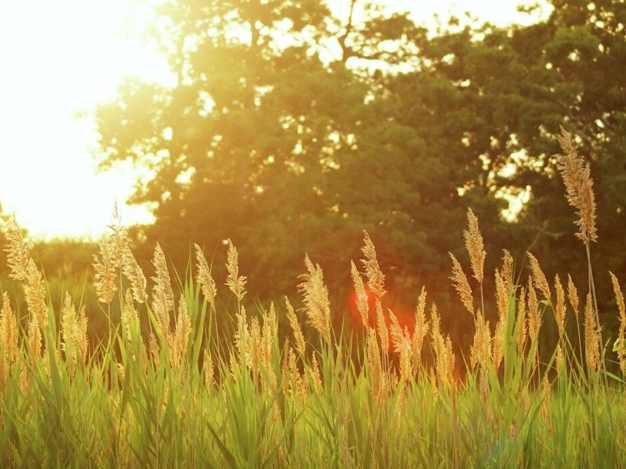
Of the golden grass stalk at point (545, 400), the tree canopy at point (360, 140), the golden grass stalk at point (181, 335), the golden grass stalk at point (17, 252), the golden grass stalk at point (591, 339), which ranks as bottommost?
the golden grass stalk at point (545, 400)

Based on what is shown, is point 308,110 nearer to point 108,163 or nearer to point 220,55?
point 220,55

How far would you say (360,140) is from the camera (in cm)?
2089

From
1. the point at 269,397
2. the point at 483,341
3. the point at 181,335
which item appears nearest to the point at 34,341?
the point at 181,335

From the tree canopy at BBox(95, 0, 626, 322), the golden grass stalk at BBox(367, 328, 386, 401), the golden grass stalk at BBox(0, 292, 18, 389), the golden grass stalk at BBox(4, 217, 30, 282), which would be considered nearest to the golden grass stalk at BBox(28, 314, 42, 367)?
the golden grass stalk at BBox(0, 292, 18, 389)

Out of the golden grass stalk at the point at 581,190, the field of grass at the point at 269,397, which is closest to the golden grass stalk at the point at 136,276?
the field of grass at the point at 269,397

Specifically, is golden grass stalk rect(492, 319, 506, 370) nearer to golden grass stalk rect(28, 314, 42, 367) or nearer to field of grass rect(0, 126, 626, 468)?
field of grass rect(0, 126, 626, 468)

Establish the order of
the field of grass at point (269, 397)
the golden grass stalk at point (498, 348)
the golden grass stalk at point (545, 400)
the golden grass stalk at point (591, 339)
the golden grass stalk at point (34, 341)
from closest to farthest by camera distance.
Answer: the field of grass at point (269, 397) < the golden grass stalk at point (498, 348) < the golden grass stalk at point (34, 341) < the golden grass stalk at point (591, 339) < the golden grass stalk at point (545, 400)

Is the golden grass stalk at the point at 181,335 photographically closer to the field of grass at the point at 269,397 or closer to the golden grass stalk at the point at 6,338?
the field of grass at the point at 269,397

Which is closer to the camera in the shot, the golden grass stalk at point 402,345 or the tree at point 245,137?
the golden grass stalk at point 402,345

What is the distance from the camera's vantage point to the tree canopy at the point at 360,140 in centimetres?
2095

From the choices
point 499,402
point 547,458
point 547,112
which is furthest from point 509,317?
point 547,112

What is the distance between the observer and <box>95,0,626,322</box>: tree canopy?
20953 mm

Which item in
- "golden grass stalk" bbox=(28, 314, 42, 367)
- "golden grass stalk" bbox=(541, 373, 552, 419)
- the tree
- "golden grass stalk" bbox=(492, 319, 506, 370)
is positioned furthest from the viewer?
the tree

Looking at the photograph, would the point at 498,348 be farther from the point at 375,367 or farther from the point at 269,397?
the point at 269,397
